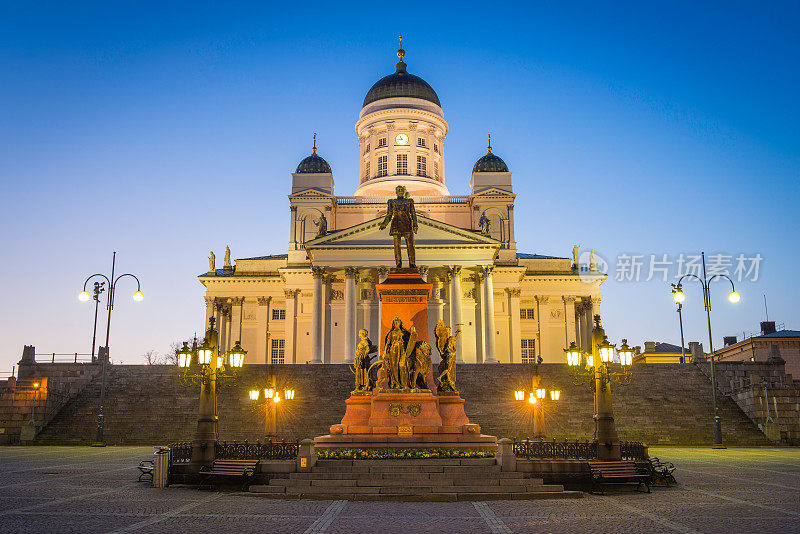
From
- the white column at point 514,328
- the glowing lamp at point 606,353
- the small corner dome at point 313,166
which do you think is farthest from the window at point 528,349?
the glowing lamp at point 606,353

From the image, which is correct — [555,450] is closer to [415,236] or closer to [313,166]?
[415,236]

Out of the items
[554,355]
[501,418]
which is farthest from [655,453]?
[554,355]

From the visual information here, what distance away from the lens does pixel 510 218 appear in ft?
238

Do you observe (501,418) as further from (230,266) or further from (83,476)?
(230,266)

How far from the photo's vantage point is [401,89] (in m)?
81.6

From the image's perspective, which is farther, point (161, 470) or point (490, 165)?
point (490, 165)

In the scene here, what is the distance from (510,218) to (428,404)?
5423 centimetres

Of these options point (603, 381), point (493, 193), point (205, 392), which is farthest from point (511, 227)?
point (205, 392)

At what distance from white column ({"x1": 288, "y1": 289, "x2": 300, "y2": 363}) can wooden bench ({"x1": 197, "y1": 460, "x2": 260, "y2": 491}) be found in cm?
4795

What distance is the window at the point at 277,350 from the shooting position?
6944cm

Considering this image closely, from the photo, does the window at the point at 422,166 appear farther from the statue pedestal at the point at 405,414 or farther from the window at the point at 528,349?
the statue pedestal at the point at 405,414

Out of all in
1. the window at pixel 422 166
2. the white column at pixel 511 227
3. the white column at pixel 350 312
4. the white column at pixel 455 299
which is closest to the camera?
the white column at pixel 350 312

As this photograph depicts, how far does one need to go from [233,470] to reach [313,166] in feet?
194

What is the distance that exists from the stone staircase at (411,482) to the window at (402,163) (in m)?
62.2
